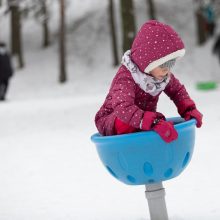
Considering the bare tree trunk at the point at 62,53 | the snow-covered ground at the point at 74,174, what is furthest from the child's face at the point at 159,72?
the bare tree trunk at the point at 62,53

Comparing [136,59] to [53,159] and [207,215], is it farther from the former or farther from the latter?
[53,159]

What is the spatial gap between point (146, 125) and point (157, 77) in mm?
432

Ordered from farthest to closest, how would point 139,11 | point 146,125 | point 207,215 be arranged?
1. point 139,11
2. point 207,215
3. point 146,125

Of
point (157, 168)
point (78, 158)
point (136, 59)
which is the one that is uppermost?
point (136, 59)

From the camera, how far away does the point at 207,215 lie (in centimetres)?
373

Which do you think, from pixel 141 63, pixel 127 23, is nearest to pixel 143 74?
pixel 141 63

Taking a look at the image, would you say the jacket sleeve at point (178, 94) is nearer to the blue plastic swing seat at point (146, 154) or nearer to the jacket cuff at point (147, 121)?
the blue plastic swing seat at point (146, 154)

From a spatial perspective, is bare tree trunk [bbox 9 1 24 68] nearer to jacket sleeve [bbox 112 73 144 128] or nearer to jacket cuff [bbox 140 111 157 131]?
jacket sleeve [bbox 112 73 144 128]

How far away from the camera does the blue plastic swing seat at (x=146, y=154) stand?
306 cm

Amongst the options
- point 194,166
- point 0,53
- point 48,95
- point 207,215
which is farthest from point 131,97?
point 48,95

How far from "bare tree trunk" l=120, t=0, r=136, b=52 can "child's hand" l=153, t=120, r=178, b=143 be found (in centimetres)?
1448

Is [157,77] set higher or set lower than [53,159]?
higher

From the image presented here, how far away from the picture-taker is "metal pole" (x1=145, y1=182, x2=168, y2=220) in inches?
131

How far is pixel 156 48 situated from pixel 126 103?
398 mm
